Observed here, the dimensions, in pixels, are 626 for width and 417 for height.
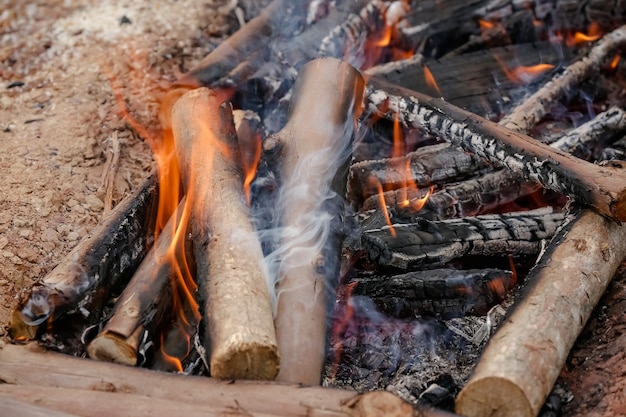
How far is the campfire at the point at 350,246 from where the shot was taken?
2.47 m

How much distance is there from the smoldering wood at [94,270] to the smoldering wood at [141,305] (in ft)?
0.38

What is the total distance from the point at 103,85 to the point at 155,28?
0.83 meters

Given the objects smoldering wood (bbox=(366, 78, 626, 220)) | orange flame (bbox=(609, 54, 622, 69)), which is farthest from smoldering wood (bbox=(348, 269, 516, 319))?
orange flame (bbox=(609, 54, 622, 69))

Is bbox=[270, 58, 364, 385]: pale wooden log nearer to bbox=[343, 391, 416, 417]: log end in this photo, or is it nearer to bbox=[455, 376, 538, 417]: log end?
bbox=[343, 391, 416, 417]: log end

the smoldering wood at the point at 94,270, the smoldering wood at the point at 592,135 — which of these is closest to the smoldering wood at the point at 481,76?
the smoldering wood at the point at 592,135

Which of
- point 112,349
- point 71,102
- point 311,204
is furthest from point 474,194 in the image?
point 71,102

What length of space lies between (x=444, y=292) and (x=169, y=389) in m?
1.30

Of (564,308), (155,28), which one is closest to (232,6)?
(155,28)

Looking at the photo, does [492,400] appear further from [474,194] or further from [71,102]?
[71,102]

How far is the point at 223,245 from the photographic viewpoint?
9.11 ft

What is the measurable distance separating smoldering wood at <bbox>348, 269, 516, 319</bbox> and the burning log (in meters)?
0.71

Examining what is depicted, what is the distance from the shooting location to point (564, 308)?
2619 millimetres

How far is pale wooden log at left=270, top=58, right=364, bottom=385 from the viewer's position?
261 centimetres

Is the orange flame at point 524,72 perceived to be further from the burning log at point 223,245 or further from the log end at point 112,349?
the log end at point 112,349
